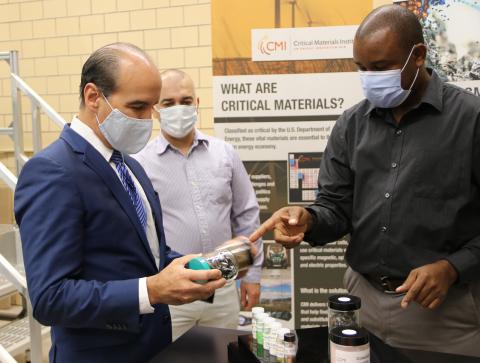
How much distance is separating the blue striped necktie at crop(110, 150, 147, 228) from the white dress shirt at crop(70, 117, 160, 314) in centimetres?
2

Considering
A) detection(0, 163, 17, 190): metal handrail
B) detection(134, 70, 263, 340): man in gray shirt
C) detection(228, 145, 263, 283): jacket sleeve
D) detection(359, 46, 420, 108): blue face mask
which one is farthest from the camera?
detection(228, 145, 263, 283): jacket sleeve

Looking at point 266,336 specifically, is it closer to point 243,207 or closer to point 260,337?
point 260,337

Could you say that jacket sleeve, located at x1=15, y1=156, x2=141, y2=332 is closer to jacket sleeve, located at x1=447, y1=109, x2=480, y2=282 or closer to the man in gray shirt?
jacket sleeve, located at x1=447, y1=109, x2=480, y2=282

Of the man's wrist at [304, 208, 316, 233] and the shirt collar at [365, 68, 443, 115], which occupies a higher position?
the shirt collar at [365, 68, 443, 115]

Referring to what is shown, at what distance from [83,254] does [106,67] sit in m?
0.59

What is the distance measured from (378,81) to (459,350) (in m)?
1.00

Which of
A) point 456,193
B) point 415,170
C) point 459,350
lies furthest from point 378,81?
point 459,350

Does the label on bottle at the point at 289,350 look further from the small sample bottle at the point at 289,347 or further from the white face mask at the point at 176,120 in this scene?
the white face mask at the point at 176,120

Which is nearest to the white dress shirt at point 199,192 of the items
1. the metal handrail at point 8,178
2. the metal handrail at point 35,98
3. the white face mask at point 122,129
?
the metal handrail at point 8,178

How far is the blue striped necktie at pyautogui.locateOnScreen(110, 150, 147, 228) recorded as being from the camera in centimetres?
168

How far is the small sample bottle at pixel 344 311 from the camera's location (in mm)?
1362

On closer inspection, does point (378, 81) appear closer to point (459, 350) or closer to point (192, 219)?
point (459, 350)

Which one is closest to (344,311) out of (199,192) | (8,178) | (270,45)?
(199,192)

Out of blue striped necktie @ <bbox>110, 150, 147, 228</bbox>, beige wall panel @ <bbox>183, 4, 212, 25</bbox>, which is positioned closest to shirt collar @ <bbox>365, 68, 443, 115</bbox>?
blue striped necktie @ <bbox>110, 150, 147, 228</bbox>
